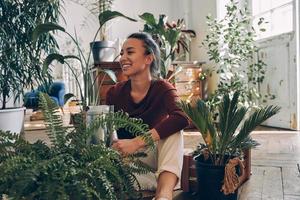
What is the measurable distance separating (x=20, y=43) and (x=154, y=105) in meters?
1.84

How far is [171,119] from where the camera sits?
148 cm

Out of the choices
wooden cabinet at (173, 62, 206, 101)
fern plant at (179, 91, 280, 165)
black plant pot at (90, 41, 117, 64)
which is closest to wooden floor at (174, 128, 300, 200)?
fern plant at (179, 91, 280, 165)

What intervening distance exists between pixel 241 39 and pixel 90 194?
351cm

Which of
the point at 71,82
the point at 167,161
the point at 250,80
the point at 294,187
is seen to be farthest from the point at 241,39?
the point at 71,82

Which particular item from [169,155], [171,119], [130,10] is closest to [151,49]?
[171,119]

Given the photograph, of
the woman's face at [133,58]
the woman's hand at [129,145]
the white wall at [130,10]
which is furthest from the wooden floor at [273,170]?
the white wall at [130,10]

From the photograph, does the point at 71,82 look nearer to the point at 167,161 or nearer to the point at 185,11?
the point at 185,11

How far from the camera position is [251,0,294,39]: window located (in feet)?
12.4

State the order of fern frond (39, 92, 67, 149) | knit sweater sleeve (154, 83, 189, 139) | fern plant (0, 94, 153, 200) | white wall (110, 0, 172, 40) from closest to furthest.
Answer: fern plant (0, 94, 153, 200), fern frond (39, 92, 67, 149), knit sweater sleeve (154, 83, 189, 139), white wall (110, 0, 172, 40)

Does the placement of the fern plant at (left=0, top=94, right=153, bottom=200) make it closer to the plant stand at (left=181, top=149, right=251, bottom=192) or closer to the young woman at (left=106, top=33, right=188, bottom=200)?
the young woman at (left=106, top=33, right=188, bottom=200)

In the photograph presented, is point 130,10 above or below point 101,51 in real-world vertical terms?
above

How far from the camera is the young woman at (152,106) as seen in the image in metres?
1.42

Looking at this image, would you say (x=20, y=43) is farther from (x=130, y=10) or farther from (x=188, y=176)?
(x=130, y=10)

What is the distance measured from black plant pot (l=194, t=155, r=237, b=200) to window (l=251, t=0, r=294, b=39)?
8.75ft
